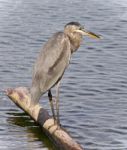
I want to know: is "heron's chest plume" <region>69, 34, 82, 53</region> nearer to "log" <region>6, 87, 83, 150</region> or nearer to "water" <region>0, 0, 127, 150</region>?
"log" <region>6, 87, 83, 150</region>

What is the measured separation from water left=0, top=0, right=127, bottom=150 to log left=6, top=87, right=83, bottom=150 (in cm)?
25

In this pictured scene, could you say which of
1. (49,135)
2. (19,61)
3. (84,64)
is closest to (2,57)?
(19,61)

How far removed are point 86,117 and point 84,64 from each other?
3.26 metres

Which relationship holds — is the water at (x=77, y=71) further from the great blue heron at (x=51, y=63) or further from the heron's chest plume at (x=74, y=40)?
the heron's chest plume at (x=74, y=40)

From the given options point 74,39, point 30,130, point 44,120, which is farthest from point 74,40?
point 30,130

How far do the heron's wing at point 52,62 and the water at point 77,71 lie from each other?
99 centimetres

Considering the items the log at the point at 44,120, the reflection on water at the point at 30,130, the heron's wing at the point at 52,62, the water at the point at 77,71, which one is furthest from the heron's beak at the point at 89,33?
the reflection on water at the point at 30,130

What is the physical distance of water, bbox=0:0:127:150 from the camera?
11.7 metres

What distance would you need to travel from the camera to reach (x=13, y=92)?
12.3 meters

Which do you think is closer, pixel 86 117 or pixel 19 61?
pixel 86 117

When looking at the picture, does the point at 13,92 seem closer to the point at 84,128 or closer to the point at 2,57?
the point at 84,128

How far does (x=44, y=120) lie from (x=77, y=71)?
12.7 feet

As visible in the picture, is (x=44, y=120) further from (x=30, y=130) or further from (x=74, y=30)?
(x=74, y=30)

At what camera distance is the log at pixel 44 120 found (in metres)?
10.4
